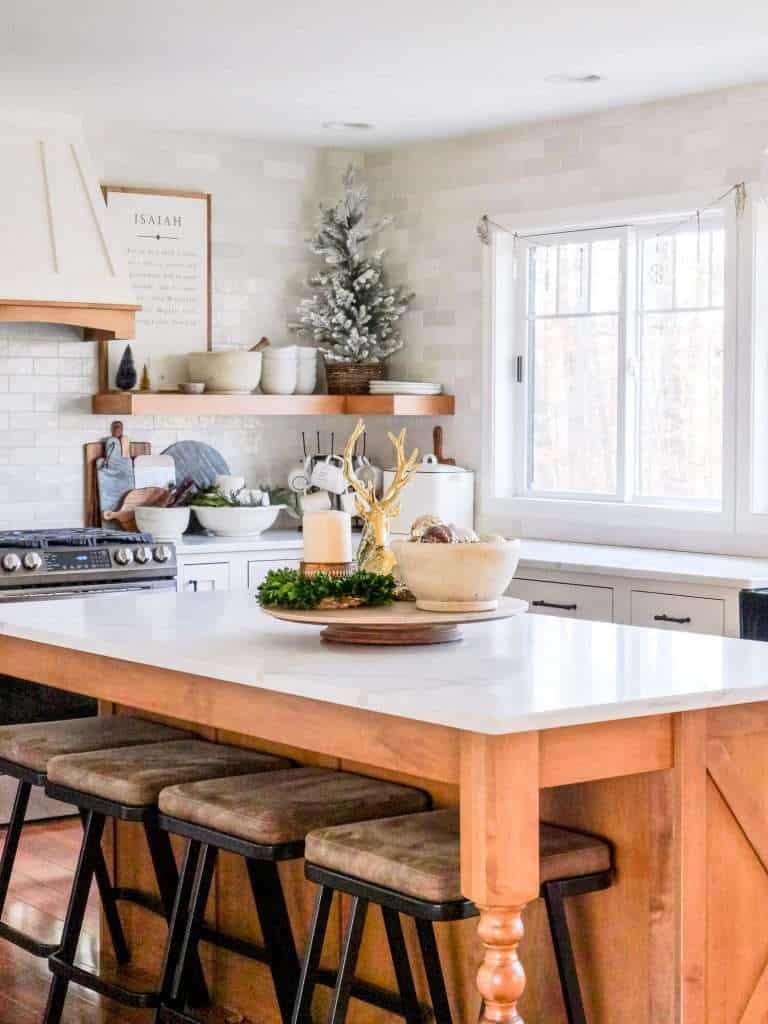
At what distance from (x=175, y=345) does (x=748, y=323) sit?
8.23 feet

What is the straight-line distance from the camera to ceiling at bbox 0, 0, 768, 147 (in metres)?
4.76

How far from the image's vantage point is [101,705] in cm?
436

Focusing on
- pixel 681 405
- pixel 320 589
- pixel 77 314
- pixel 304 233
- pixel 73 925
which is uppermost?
pixel 304 233

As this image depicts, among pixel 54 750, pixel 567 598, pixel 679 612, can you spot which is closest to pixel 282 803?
pixel 54 750

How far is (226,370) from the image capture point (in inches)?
264

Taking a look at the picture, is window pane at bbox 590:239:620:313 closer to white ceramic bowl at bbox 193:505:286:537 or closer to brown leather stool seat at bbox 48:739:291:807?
white ceramic bowl at bbox 193:505:286:537

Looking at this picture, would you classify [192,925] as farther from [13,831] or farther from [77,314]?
[77,314]

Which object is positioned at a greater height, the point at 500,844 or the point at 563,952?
the point at 500,844

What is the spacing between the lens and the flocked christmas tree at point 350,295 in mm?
6992

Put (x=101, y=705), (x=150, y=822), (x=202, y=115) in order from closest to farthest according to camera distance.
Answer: (x=150, y=822) → (x=101, y=705) → (x=202, y=115)

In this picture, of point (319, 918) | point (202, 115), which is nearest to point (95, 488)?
point (202, 115)

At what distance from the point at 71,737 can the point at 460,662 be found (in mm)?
1280

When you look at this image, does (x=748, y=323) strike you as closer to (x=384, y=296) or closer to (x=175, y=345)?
(x=384, y=296)

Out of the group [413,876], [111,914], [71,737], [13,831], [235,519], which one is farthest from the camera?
[235,519]
